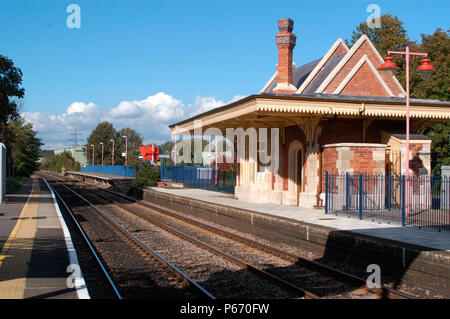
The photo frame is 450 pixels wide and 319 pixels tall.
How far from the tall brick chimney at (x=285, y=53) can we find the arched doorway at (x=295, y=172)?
2.76m

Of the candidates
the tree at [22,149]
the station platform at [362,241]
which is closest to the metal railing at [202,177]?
the station platform at [362,241]

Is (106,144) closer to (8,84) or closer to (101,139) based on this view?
(101,139)

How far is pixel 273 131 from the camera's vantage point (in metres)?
20.1

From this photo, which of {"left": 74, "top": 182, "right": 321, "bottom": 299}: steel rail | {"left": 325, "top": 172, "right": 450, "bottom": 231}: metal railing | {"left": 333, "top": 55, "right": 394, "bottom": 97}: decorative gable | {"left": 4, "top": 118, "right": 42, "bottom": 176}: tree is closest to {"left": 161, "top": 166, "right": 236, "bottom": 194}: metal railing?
{"left": 333, "top": 55, "right": 394, "bottom": 97}: decorative gable

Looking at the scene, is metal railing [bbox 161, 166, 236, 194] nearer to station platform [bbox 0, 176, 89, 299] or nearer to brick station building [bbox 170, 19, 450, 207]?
brick station building [bbox 170, 19, 450, 207]

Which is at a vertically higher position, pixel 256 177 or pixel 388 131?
pixel 388 131

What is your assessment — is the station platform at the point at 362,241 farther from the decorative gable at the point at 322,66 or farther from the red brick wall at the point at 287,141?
the decorative gable at the point at 322,66

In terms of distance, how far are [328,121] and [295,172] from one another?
126 inches

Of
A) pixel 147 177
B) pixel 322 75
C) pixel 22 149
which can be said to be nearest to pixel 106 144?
pixel 22 149

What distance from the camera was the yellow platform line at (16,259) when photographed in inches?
278
